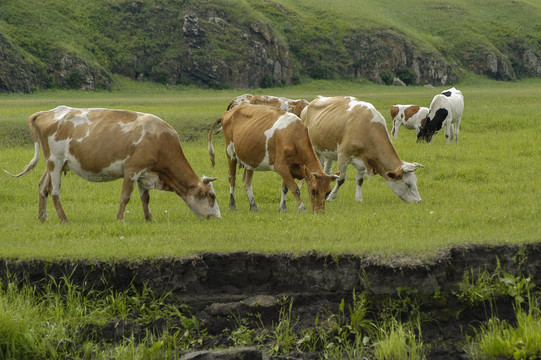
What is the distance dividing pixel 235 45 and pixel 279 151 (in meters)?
57.7

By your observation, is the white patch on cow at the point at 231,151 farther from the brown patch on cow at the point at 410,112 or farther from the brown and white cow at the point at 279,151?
the brown patch on cow at the point at 410,112

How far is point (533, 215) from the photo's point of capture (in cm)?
1231

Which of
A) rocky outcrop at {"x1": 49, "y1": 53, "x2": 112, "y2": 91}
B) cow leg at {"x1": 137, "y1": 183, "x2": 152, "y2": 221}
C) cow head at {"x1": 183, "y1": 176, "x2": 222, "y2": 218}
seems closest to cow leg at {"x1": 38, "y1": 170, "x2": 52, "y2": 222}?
cow leg at {"x1": 137, "y1": 183, "x2": 152, "y2": 221}

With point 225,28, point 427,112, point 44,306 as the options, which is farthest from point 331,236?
point 225,28

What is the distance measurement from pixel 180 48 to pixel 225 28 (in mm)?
5790

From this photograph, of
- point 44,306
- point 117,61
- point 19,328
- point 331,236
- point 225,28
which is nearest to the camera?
point 19,328

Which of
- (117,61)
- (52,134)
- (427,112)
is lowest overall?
(117,61)

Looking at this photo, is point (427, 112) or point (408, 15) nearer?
point (427, 112)

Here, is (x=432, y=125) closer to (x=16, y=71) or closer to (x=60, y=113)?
(x=60, y=113)

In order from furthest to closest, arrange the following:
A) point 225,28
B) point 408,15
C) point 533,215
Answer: point 408,15 < point 225,28 < point 533,215

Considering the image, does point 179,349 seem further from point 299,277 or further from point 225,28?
point 225,28

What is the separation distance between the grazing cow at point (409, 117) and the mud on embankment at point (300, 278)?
16.9 m

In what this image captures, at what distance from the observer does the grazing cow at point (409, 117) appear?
2692 cm

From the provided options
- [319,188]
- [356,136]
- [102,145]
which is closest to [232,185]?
[319,188]
